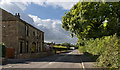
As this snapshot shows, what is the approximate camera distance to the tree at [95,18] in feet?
60.1

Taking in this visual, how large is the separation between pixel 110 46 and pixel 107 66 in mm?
1605

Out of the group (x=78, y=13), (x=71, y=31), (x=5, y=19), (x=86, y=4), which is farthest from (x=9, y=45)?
(x=86, y=4)

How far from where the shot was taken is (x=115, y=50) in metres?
9.31

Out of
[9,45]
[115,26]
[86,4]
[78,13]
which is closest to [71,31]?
[78,13]

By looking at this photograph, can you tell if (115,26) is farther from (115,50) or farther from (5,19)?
(5,19)

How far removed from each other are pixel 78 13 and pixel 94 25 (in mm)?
3538

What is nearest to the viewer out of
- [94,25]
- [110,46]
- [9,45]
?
[110,46]

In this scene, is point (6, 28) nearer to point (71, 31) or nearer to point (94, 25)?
point (71, 31)

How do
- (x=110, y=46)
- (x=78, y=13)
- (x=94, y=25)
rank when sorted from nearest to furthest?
(x=110, y=46) < (x=78, y=13) < (x=94, y=25)

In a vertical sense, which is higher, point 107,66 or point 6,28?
point 6,28

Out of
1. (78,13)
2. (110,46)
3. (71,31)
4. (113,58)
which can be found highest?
(78,13)

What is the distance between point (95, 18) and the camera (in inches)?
746

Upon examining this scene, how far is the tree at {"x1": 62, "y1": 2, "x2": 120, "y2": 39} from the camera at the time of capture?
18320mm

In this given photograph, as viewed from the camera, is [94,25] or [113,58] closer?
[113,58]
